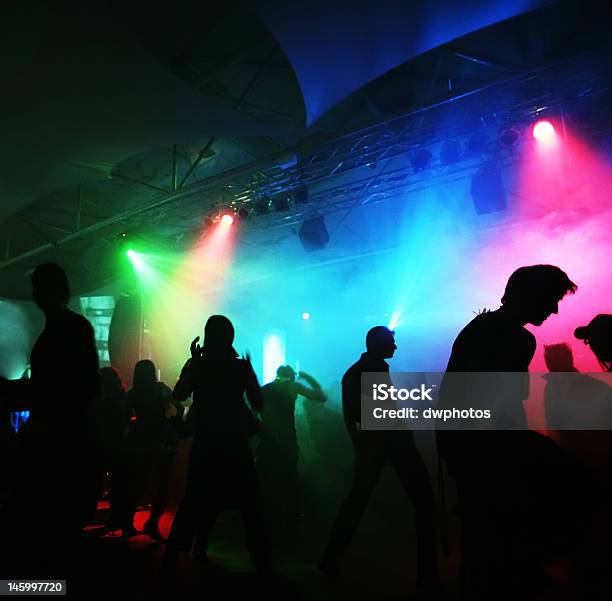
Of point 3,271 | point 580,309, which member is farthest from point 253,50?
point 3,271

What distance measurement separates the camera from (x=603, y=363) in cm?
253

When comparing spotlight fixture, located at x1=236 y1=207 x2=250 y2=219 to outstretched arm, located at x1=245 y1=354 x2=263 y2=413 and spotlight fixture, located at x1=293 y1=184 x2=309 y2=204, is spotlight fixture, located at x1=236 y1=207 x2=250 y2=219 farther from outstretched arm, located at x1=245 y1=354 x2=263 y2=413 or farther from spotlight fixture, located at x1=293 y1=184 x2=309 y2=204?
outstretched arm, located at x1=245 y1=354 x2=263 y2=413

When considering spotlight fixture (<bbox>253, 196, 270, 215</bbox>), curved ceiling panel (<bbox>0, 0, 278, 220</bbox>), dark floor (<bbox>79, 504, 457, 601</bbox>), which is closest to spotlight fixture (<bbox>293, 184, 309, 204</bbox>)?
spotlight fixture (<bbox>253, 196, 270, 215</bbox>)

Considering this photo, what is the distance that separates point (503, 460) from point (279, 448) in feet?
11.2

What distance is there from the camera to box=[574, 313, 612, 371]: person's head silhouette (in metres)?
2.48

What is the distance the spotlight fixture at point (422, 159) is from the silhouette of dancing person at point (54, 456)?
5.37m

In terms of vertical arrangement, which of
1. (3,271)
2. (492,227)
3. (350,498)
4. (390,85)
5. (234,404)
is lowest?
(350,498)

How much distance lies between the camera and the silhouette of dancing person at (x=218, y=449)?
2678 millimetres

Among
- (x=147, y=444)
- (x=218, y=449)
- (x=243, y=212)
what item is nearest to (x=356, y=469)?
(x=218, y=449)

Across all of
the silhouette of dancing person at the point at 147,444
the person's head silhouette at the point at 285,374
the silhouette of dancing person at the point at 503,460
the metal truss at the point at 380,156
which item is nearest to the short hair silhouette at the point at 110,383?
the silhouette of dancing person at the point at 147,444

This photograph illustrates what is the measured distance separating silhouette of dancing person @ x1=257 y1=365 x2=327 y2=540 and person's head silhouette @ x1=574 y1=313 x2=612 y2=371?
2.71m

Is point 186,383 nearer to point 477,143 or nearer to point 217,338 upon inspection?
point 217,338

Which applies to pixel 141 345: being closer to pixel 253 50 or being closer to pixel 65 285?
pixel 253 50

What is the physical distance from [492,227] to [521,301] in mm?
7530
